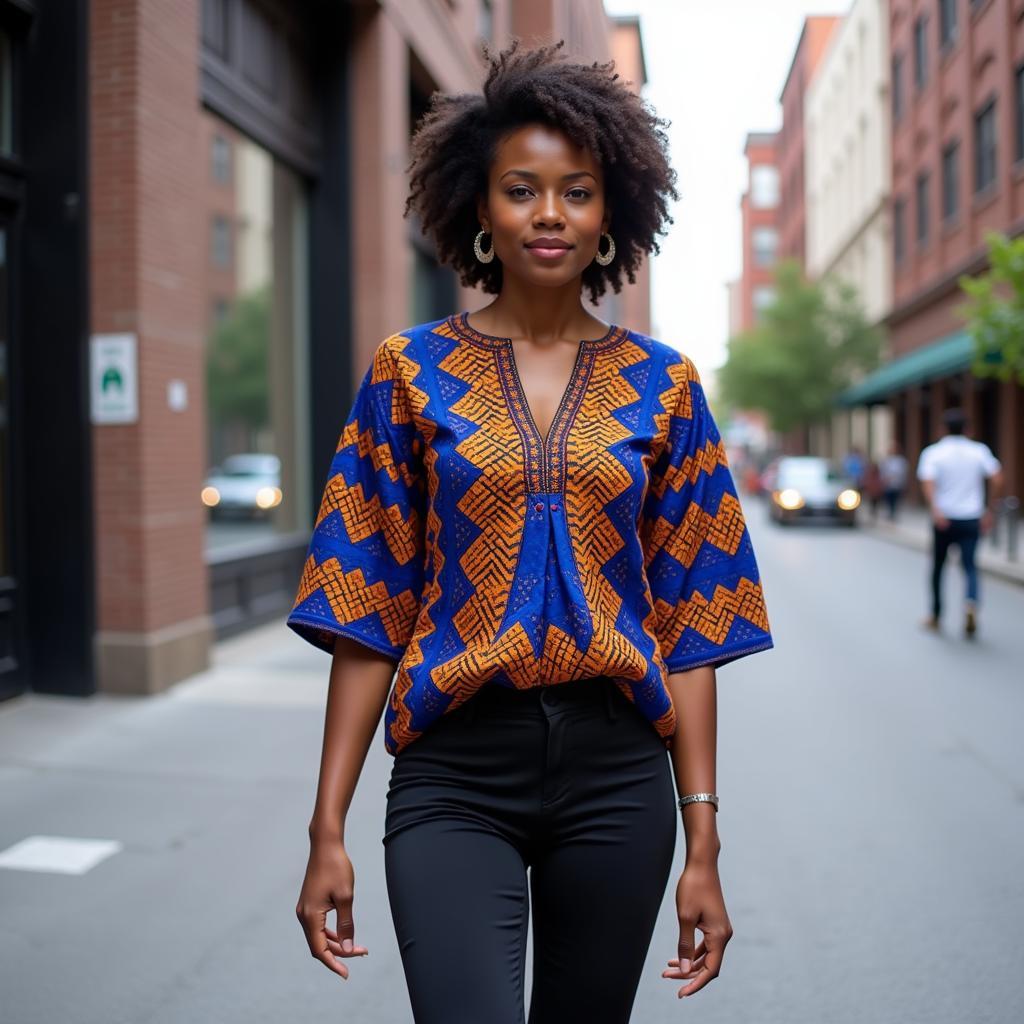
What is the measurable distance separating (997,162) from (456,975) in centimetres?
2720

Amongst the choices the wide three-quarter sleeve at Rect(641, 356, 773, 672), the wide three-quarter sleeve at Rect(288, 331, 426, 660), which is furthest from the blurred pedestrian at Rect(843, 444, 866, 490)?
the wide three-quarter sleeve at Rect(288, 331, 426, 660)

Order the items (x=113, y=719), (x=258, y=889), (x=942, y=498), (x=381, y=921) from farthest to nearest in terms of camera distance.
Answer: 1. (x=942, y=498)
2. (x=113, y=719)
3. (x=258, y=889)
4. (x=381, y=921)

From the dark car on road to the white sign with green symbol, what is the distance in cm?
2039

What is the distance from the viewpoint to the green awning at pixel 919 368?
2457 cm

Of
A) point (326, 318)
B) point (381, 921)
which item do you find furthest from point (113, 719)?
point (326, 318)

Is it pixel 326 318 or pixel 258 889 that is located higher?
pixel 326 318

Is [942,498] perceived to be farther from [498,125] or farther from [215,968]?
[498,125]

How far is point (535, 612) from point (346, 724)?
351mm

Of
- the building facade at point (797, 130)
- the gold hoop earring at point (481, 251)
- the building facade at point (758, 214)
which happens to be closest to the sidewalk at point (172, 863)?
the gold hoop earring at point (481, 251)

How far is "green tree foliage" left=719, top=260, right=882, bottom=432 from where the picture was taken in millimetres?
40750

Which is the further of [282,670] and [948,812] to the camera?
[282,670]

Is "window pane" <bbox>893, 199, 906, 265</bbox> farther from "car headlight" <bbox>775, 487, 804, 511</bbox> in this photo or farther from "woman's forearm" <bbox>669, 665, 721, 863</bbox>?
"woman's forearm" <bbox>669, 665, 721, 863</bbox>

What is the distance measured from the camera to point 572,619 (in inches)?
74.9

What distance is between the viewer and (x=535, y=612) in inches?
74.5
